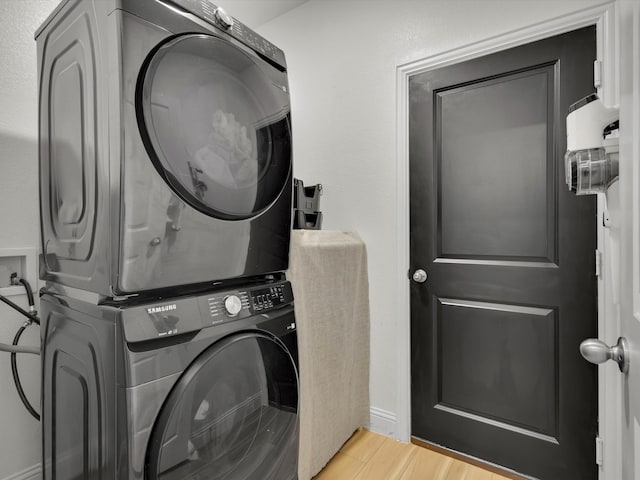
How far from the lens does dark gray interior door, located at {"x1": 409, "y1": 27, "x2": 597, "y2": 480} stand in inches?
60.7

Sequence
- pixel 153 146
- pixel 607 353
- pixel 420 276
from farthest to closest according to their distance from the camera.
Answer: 1. pixel 420 276
2. pixel 153 146
3. pixel 607 353

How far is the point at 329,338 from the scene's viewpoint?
66.8 inches

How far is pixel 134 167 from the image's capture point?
2.83 ft

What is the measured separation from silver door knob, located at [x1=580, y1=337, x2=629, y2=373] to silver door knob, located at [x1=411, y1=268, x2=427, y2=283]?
4.25 ft

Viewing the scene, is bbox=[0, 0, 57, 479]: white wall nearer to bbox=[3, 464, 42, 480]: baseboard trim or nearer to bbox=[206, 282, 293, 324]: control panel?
bbox=[3, 464, 42, 480]: baseboard trim

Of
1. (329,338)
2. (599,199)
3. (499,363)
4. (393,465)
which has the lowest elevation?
(393,465)

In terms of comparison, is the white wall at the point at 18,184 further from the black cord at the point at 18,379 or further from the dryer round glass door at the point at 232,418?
the dryer round glass door at the point at 232,418

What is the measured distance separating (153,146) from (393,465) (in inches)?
72.1

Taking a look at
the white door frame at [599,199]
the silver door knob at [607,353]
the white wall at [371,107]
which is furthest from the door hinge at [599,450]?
the silver door knob at [607,353]

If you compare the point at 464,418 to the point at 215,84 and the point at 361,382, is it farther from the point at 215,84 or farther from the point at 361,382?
the point at 215,84

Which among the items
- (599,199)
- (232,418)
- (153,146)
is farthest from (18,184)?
(599,199)

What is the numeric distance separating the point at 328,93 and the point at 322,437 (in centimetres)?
200

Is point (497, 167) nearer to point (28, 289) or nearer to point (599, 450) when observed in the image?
point (599, 450)

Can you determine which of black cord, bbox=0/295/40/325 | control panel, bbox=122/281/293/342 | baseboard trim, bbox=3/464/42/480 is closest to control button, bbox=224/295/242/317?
control panel, bbox=122/281/293/342
